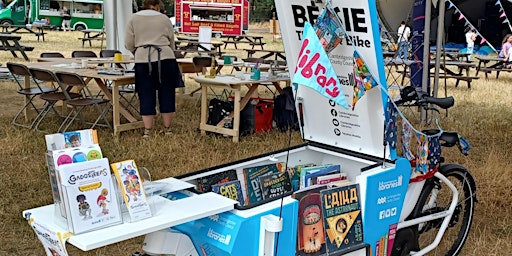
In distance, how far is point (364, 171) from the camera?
105 inches

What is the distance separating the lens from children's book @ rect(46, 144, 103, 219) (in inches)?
74.4

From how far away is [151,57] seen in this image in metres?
5.89

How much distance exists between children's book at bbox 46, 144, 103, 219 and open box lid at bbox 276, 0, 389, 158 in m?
1.32

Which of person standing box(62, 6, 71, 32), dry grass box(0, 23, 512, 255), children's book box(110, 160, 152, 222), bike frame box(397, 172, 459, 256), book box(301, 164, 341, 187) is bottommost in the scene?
dry grass box(0, 23, 512, 255)

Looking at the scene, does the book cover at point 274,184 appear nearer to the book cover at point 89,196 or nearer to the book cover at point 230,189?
the book cover at point 230,189

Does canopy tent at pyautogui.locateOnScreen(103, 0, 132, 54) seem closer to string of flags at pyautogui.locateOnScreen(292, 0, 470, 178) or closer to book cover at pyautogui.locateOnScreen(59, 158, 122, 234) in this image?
string of flags at pyautogui.locateOnScreen(292, 0, 470, 178)

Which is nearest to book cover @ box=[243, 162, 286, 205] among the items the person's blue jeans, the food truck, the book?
the book

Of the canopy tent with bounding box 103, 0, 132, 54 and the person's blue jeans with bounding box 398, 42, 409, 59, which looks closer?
the person's blue jeans with bounding box 398, 42, 409, 59

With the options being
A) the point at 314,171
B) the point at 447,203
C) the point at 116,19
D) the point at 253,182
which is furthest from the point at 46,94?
the point at 447,203

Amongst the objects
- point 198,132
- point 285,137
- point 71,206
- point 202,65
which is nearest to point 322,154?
point 71,206

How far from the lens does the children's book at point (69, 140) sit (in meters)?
2.04

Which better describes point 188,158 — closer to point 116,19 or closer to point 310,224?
point 310,224

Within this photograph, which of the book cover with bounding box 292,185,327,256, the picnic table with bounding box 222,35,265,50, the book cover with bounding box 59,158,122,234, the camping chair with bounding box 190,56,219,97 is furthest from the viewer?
the picnic table with bounding box 222,35,265,50

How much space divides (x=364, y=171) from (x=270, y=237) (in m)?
0.71
